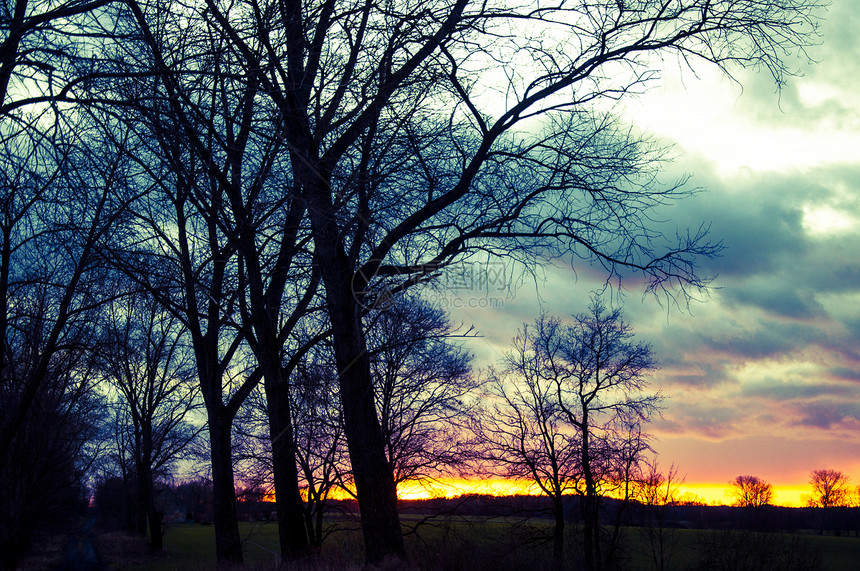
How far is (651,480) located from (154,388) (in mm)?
23478

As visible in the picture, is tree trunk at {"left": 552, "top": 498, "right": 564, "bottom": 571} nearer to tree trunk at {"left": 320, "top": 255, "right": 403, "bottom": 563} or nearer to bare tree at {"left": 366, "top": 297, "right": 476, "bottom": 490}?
bare tree at {"left": 366, "top": 297, "right": 476, "bottom": 490}

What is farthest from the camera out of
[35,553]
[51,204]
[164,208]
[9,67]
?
→ [35,553]

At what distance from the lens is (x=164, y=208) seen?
9.23 meters

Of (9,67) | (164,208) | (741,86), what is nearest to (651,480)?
(741,86)

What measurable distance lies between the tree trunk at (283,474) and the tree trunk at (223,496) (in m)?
1.15

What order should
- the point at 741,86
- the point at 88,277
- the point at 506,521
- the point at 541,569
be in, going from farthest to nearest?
the point at 506,521
the point at 541,569
the point at 88,277
the point at 741,86

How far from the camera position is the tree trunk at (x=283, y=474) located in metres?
9.48

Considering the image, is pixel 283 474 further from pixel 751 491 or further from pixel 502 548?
pixel 751 491

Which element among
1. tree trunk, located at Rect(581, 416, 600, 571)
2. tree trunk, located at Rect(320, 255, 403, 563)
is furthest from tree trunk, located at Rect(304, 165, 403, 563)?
tree trunk, located at Rect(581, 416, 600, 571)

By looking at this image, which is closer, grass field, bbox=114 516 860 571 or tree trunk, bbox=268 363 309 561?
tree trunk, bbox=268 363 309 561

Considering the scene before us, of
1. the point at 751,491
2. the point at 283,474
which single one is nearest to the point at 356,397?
the point at 283,474

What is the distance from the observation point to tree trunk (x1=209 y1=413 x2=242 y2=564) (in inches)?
404

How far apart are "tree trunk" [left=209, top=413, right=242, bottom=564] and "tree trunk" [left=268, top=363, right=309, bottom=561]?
45.5 inches

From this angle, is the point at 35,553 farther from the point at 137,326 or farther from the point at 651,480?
the point at 651,480
